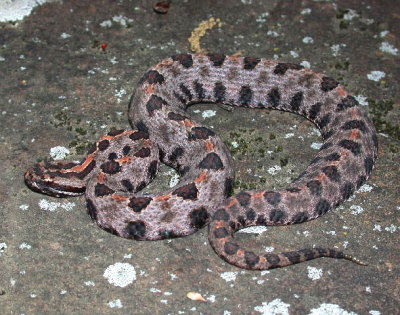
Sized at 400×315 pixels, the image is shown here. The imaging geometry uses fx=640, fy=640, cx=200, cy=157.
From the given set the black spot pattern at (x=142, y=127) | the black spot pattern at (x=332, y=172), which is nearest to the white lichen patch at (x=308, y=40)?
the black spot pattern at (x=332, y=172)

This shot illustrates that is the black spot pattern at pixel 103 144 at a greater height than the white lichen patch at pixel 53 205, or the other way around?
the black spot pattern at pixel 103 144

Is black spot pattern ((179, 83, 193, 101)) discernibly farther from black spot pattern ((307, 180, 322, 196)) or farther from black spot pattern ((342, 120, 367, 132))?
black spot pattern ((307, 180, 322, 196))

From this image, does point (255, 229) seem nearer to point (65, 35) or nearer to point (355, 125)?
point (355, 125)

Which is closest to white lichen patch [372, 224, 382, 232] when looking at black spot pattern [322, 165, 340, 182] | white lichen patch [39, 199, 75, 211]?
black spot pattern [322, 165, 340, 182]

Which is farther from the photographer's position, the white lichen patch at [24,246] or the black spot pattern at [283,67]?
the black spot pattern at [283,67]

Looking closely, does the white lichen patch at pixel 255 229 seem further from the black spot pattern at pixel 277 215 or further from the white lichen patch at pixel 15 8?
the white lichen patch at pixel 15 8

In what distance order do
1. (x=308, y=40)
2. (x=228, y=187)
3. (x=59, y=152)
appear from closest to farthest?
(x=228, y=187) → (x=59, y=152) → (x=308, y=40)

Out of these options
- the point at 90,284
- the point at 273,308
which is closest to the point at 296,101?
the point at 273,308
